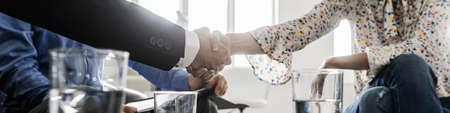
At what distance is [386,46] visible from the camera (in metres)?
0.87

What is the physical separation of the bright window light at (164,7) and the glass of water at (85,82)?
4.00 meters

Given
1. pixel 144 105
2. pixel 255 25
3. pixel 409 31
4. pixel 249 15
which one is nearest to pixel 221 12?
pixel 249 15

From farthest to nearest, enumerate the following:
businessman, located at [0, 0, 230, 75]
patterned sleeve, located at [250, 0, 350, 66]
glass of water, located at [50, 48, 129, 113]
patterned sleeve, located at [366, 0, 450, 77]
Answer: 1. patterned sleeve, located at [250, 0, 350, 66]
2. patterned sleeve, located at [366, 0, 450, 77]
3. businessman, located at [0, 0, 230, 75]
4. glass of water, located at [50, 48, 129, 113]

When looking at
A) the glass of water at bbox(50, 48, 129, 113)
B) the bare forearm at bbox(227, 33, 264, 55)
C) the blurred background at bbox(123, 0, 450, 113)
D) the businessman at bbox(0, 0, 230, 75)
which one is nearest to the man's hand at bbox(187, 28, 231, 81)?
the bare forearm at bbox(227, 33, 264, 55)

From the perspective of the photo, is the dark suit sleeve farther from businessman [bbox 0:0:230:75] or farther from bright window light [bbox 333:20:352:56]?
bright window light [bbox 333:20:352:56]

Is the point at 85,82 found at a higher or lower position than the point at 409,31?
lower

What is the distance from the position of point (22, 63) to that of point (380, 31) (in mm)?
963

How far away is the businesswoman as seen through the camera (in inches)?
28.4

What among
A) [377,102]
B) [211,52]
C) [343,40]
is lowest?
[377,102]

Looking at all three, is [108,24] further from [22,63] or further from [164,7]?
[164,7]

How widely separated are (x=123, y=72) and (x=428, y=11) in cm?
91

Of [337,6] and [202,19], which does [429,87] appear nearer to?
[337,6]

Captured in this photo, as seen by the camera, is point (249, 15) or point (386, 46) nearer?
point (386, 46)

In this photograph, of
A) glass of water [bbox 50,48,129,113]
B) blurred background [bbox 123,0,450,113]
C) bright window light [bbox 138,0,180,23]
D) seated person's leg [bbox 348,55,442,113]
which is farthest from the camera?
bright window light [bbox 138,0,180,23]
